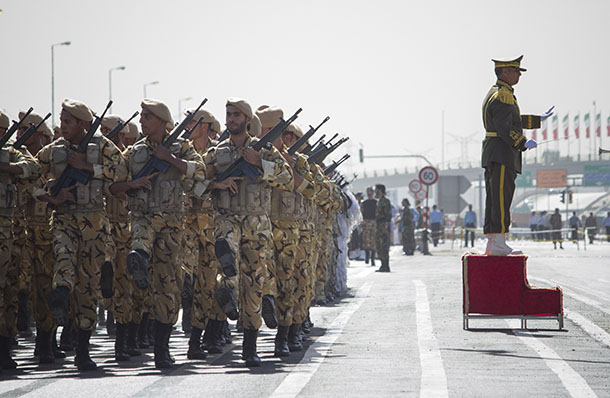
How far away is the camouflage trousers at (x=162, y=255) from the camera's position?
10.1 m

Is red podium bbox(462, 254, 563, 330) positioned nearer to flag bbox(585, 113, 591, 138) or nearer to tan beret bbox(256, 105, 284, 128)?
tan beret bbox(256, 105, 284, 128)

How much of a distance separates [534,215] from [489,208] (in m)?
53.0

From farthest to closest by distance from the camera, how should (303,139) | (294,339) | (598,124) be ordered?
(598,124) → (303,139) → (294,339)

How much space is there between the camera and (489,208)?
41.8 feet

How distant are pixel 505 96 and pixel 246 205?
3.57 metres

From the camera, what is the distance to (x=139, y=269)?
9.66 m

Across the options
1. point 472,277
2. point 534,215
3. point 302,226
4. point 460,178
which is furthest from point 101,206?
point 534,215

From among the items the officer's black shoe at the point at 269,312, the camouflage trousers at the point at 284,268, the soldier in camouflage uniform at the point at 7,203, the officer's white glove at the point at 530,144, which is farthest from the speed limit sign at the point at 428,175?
the officer's black shoe at the point at 269,312

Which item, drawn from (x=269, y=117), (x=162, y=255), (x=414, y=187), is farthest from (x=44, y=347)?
(x=414, y=187)

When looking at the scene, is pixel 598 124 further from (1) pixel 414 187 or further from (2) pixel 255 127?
(2) pixel 255 127

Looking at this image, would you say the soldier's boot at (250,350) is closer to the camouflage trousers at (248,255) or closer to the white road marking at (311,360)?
the camouflage trousers at (248,255)

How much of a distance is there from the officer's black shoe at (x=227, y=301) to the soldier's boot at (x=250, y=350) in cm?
30

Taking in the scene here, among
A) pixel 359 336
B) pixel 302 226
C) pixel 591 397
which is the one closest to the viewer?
pixel 591 397

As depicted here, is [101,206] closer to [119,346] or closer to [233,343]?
[119,346]
